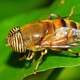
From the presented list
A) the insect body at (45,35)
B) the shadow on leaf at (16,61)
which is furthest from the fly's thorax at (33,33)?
the shadow on leaf at (16,61)

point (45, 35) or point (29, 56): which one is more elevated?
point (45, 35)

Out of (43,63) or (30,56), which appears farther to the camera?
(30,56)

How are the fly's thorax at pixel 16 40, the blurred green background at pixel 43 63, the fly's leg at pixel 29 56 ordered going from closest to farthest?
the blurred green background at pixel 43 63 < the fly's thorax at pixel 16 40 < the fly's leg at pixel 29 56

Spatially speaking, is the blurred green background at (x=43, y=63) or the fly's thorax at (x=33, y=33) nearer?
the blurred green background at (x=43, y=63)

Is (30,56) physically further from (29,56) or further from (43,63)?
(43,63)

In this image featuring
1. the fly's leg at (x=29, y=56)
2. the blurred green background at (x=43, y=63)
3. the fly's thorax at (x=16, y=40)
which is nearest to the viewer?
the blurred green background at (x=43, y=63)

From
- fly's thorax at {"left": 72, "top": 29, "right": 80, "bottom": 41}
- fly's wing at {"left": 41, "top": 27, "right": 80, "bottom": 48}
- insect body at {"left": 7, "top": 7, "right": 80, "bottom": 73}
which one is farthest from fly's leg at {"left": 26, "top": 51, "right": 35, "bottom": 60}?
fly's thorax at {"left": 72, "top": 29, "right": 80, "bottom": 41}

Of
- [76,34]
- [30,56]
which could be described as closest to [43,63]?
[30,56]

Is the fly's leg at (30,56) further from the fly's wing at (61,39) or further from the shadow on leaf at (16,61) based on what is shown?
the fly's wing at (61,39)

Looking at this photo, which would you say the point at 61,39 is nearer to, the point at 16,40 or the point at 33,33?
the point at 33,33
